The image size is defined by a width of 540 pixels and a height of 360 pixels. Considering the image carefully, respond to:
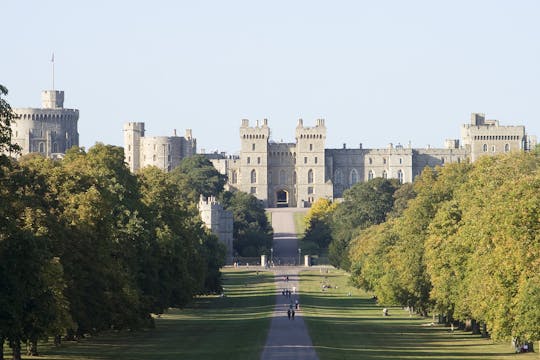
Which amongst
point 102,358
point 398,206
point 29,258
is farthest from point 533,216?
point 398,206

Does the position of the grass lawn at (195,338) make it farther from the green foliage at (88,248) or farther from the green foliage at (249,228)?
the green foliage at (249,228)

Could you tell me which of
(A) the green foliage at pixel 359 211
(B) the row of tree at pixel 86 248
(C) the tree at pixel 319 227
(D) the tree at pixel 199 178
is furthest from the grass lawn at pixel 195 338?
(D) the tree at pixel 199 178

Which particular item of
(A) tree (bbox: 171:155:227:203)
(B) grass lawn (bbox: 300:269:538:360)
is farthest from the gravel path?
(A) tree (bbox: 171:155:227:203)

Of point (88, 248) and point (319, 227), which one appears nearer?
point (88, 248)

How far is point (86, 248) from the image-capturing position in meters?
51.2

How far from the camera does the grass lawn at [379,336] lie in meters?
→ 52.5

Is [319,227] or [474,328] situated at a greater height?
[319,227]

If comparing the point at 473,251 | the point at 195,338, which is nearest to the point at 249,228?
the point at 195,338

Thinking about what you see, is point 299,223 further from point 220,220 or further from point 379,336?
point 379,336

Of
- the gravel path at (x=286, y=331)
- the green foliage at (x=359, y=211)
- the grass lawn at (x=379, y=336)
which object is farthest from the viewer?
the green foliage at (x=359, y=211)

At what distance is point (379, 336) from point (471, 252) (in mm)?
5314

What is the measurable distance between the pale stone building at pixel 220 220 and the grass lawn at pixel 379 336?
47.0 metres

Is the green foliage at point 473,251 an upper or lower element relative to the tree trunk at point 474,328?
upper

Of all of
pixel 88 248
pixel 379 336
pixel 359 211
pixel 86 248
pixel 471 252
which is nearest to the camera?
pixel 86 248
